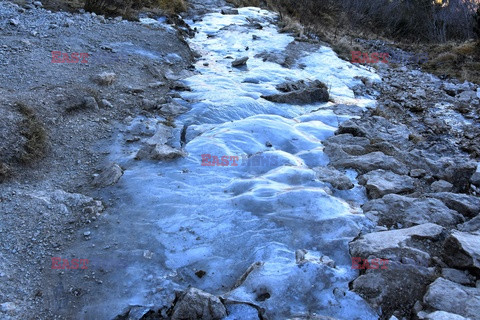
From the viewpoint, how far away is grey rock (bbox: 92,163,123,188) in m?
4.45

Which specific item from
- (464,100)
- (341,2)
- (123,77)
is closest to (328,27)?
(341,2)

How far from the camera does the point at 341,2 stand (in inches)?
756

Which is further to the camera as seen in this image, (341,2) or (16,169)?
(341,2)

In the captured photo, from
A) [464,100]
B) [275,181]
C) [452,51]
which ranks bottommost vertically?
[275,181]

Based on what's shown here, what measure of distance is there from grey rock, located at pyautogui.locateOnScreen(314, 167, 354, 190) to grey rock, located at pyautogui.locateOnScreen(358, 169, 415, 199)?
0.77 feet

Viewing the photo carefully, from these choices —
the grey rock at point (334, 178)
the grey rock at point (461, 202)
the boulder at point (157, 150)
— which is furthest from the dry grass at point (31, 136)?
the grey rock at point (461, 202)

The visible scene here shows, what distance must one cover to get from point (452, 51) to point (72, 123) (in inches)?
459

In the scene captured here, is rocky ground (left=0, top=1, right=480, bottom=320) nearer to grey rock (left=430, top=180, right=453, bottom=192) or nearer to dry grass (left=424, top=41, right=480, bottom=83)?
grey rock (left=430, top=180, right=453, bottom=192)

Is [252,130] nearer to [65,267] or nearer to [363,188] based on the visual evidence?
[363,188]

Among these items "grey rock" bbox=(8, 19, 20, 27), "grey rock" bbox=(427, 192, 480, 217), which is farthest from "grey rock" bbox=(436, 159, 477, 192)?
"grey rock" bbox=(8, 19, 20, 27)

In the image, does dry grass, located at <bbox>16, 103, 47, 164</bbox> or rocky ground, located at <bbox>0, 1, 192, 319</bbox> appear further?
dry grass, located at <bbox>16, 103, 47, 164</bbox>

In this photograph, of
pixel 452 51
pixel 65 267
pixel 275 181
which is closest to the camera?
pixel 65 267

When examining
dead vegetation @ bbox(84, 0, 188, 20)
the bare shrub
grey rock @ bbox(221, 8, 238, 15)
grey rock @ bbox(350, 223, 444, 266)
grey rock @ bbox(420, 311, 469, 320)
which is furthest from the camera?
the bare shrub

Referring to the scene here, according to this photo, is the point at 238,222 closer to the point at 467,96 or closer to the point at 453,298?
the point at 453,298
